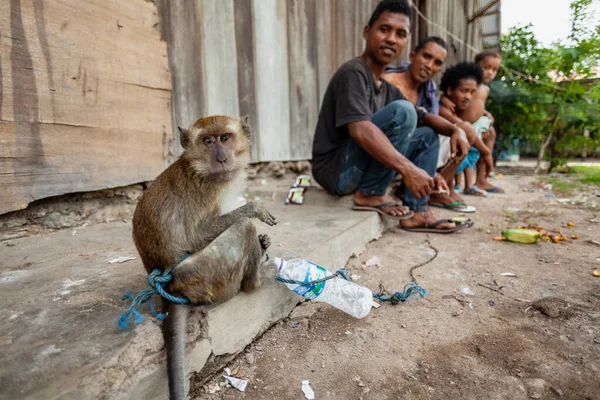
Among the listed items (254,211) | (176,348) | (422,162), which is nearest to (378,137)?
(422,162)

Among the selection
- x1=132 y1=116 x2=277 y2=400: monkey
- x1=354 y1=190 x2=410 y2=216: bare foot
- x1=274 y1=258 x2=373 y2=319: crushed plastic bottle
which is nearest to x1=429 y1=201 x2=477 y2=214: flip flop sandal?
x1=354 y1=190 x2=410 y2=216: bare foot

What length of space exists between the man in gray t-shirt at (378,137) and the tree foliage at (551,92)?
525 cm

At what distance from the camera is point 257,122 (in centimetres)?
412

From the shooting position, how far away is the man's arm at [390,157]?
3100mm

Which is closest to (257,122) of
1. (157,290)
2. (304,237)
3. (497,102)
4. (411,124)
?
(411,124)

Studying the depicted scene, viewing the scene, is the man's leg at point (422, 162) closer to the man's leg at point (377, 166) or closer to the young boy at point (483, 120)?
the man's leg at point (377, 166)

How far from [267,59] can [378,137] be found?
1819 mm

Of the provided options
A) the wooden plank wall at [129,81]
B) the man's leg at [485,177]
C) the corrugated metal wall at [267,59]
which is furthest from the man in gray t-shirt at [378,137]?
the man's leg at [485,177]

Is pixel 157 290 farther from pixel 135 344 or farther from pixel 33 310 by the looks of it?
pixel 33 310

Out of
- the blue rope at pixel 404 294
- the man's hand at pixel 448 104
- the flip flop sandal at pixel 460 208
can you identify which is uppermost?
the man's hand at pixel 448 104

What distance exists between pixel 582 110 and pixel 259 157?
721cm

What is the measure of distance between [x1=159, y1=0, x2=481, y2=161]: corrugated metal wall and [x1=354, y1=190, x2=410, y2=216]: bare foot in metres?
1.30

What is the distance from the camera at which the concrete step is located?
45.0 inches

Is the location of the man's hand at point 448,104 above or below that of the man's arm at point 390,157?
above
